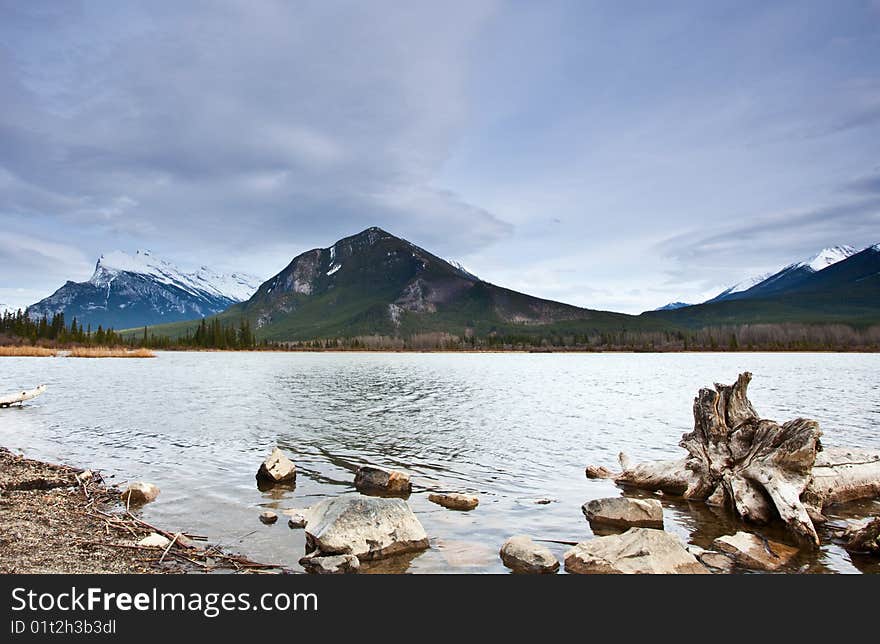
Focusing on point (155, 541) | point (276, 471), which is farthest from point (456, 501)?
point (155, 541)

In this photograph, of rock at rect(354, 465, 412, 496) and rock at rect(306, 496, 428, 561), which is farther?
rock at rect(354, 465, 412, 496)

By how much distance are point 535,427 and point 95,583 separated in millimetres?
29938

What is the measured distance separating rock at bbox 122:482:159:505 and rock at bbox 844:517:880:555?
67.3 ft

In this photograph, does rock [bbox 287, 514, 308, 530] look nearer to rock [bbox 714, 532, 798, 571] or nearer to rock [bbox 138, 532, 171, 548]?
rock [bbox 138, 532, 171, 548]

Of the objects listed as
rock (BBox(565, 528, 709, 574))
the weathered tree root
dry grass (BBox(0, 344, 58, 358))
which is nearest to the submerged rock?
rock (BBox(565, 528, 709, 574))

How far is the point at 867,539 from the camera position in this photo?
43.2 ft

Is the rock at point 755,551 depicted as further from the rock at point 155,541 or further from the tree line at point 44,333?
the tree line at point 44,333

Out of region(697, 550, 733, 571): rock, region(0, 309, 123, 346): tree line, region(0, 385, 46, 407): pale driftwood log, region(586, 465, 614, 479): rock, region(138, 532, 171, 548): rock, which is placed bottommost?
region(586, 465, 614, 479): rock

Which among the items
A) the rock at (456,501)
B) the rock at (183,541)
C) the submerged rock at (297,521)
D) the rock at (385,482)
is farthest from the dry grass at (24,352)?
the rock at (456,501)

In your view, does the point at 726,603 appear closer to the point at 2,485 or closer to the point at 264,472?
the point at 264,472

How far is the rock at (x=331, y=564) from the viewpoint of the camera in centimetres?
1158

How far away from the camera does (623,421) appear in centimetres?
3934

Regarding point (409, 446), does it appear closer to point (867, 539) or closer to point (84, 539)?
point (84, 539)

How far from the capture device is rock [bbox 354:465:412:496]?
19500mm
